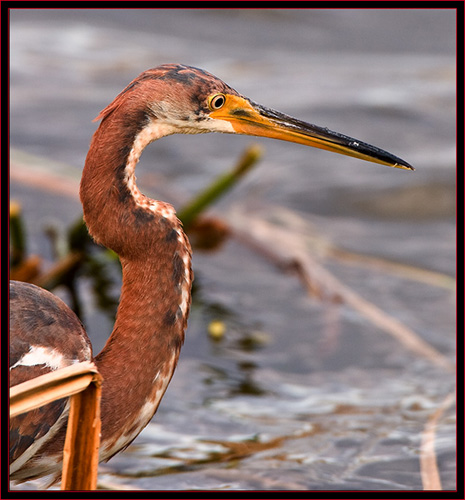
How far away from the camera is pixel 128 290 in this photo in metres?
3.31

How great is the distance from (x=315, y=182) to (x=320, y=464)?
12.7ft

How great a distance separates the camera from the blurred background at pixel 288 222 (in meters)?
4.52

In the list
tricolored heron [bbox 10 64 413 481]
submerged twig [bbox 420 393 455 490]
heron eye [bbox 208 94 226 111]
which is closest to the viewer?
tricolored heron [bbox 10 64 413 481]

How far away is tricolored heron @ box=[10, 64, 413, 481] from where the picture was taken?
10.3 feet

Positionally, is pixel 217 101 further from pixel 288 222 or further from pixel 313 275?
pixel 288 222

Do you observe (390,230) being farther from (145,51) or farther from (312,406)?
(145,51)

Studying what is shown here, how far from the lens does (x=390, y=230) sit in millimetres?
7297

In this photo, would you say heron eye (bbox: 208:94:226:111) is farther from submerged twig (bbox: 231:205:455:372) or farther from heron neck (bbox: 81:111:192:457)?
submerged twig (bbox: 231:205:455:372)

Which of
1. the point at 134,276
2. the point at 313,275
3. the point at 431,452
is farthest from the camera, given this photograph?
the point at 313,275

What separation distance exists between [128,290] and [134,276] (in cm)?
6

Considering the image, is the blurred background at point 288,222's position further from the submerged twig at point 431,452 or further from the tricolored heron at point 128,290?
the tricolored heron at point 128,290

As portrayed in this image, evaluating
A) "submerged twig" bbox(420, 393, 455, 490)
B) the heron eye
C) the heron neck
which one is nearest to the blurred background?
"submerged twig" bbox(420, 393, 455, 490)

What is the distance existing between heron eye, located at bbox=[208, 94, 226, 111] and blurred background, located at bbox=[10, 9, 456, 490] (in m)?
1.71

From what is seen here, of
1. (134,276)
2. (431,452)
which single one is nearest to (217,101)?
(134,276)
